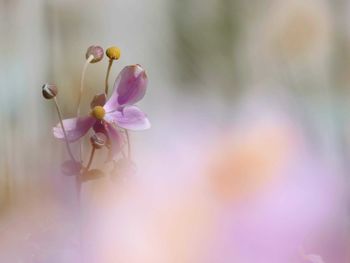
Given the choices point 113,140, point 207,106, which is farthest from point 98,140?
point 207,106

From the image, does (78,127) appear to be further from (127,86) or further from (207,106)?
(207,106)

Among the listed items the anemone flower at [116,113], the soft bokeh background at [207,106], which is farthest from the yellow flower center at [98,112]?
the soft bokeh background at [207,106]

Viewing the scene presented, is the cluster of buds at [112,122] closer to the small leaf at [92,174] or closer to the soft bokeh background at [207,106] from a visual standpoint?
the small leaf at [92,174]

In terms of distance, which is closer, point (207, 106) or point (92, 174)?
point (92, 174)

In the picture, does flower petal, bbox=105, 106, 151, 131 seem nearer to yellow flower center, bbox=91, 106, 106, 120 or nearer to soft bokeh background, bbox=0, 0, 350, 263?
yellow flower center, bbox=91, 106, 106, 120

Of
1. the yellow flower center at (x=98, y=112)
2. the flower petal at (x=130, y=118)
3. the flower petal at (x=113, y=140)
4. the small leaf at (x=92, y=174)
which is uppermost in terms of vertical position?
the yellow flower center at (x=98, y=112)

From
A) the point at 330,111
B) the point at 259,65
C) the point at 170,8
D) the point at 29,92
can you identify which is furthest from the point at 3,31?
the point at 330,111
